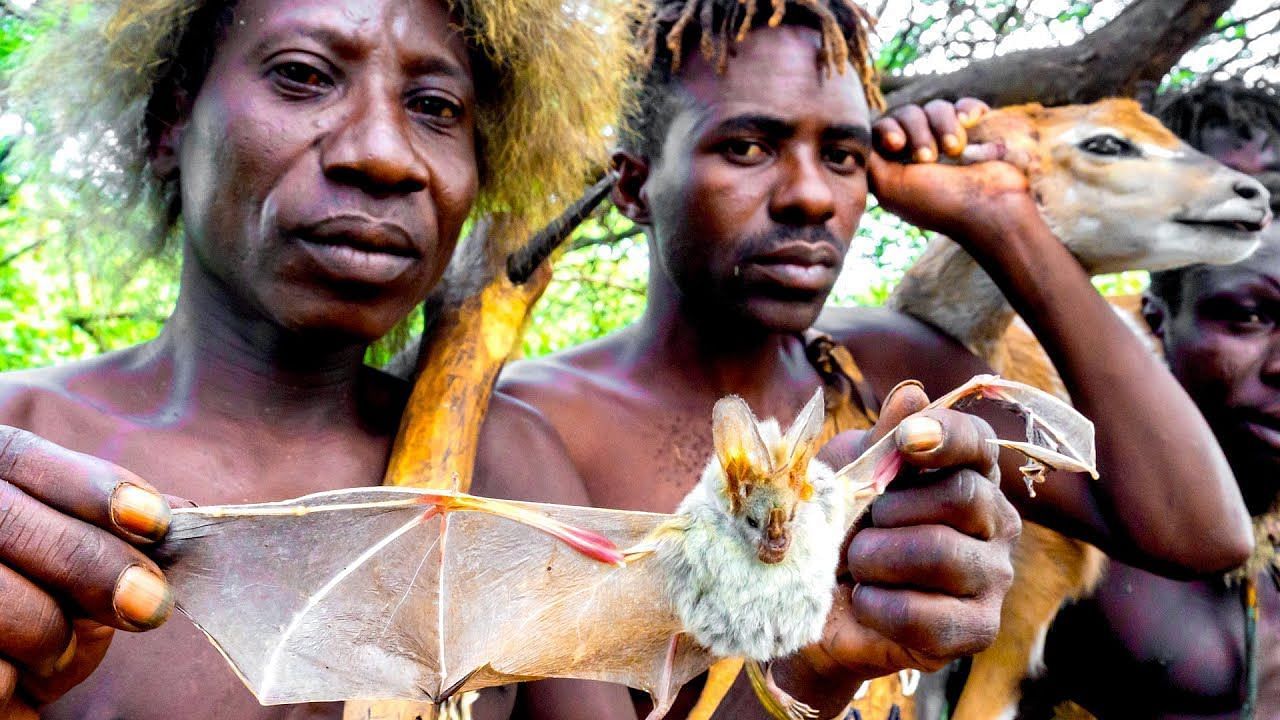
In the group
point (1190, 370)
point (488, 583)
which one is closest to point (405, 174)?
point (488, 583)

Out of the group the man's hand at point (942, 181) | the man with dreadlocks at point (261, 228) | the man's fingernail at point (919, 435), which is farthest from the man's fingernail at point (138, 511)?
the man's hand at point (942, 181)

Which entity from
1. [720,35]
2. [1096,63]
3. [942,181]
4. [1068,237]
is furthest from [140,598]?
[1096,63]

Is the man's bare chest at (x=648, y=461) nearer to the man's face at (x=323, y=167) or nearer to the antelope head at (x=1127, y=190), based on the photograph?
the man's face at (x=323, y=167)

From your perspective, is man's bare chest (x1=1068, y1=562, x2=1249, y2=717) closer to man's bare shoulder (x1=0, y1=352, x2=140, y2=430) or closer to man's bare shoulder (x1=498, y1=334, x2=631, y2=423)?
man's bare shoulder (x1=498, y1=334, x2=631, y2=423)

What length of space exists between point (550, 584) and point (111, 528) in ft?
1.76

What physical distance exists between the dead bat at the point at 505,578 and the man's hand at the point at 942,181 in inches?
42.7

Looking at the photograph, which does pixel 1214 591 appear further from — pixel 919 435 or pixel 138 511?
pixel 138 511

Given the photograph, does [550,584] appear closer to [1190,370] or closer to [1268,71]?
[1190,370]

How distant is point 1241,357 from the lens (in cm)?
306

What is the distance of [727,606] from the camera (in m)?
1.42

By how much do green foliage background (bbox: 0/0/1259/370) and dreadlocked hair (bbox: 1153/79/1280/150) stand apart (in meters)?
0.76

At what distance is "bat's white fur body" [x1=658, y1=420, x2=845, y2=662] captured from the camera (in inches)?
54.7

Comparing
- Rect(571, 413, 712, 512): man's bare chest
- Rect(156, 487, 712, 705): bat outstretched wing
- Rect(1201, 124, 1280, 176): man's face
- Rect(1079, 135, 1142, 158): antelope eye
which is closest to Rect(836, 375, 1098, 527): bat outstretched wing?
Rect(156, 487, 712, 705): bat outstretched wing

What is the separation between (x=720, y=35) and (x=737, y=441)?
1569 millimetres
